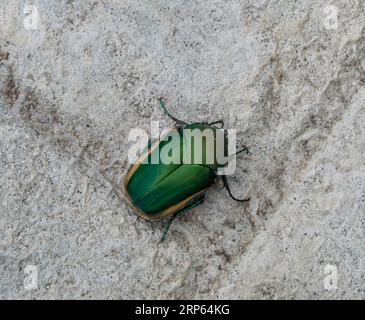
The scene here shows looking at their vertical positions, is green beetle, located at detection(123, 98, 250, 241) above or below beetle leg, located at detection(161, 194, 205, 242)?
above

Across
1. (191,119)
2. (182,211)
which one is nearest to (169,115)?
(191,119)

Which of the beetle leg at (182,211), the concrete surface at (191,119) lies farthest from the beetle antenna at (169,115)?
the beetle leg at (182,211)

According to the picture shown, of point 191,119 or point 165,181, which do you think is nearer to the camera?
point 165,181

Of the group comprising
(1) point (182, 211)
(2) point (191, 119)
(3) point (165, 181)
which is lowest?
(1) point (182, 211)

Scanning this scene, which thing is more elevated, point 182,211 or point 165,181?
point 165,181

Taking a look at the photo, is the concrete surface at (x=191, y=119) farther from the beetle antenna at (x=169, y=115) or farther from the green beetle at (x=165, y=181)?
the green beetle at (x=165, y=181)

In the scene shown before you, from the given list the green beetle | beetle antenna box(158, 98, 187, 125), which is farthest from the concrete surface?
the green beetle

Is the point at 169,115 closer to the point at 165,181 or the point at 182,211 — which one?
the point at 165,181

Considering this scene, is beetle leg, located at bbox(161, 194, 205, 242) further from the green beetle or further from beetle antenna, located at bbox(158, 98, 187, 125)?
beetle antenna, located at bbox(158, 98, 187, 125)
